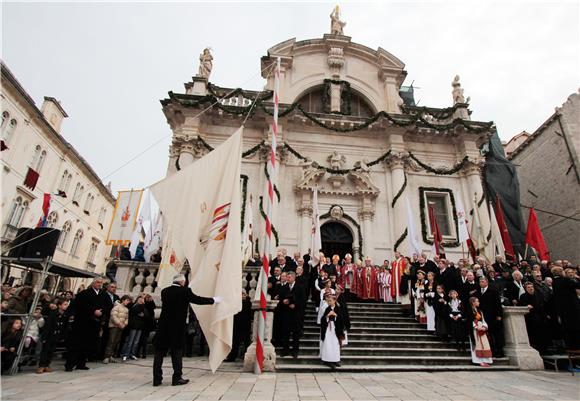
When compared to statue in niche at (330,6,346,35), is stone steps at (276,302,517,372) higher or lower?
lower

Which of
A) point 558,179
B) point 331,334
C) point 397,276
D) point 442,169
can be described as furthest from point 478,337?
point 558,179

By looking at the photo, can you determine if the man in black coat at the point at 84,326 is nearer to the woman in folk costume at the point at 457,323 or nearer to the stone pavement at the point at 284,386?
the stone pavement at the point at 284,386

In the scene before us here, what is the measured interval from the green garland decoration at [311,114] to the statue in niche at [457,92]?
8.00 feet

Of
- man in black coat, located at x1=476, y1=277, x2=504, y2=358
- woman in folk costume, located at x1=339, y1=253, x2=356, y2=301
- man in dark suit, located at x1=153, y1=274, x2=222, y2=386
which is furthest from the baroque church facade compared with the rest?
man in dark suit, located at x1=153, y1=274, x2=222, y2=386

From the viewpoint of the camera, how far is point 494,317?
8.00 metres

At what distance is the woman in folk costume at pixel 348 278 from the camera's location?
1177cm

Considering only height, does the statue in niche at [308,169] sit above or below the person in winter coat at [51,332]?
above

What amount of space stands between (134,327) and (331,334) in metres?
4.96

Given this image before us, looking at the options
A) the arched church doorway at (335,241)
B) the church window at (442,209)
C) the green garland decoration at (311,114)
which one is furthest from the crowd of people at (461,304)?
the green garland decoration at (311,114)

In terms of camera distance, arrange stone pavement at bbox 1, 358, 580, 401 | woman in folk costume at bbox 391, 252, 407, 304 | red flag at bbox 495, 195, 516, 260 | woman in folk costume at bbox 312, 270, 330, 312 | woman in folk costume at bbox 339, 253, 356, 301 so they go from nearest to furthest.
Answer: stone pavement at bbox 1, 358, 580, 401
woman in folk costume at bbox 312, 270, 330, 312
woman in folk costume at bbox 391, 252, 407, 304
woman in folk costume at bbox 339, 253, 356, 301
red flag at bbox 495, 195, 516, 260

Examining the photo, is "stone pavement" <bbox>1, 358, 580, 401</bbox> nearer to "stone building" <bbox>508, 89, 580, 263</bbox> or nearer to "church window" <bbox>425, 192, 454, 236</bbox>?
"church window" <bbox>425, 192, 454, 236</bbox>

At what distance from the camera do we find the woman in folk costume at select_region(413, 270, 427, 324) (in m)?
9.42

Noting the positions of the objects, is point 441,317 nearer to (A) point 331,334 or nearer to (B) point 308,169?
(A) point 331,334

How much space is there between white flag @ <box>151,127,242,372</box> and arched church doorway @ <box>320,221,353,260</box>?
10308 millimetres
